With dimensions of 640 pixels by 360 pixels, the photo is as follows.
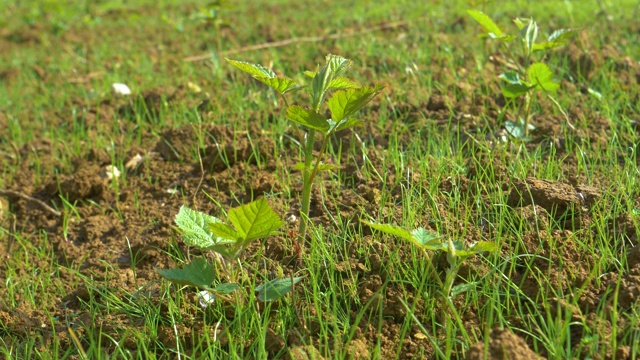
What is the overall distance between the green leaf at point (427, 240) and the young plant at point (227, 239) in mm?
309

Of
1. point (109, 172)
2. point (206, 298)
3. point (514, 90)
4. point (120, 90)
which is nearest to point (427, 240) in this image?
point (206, 298)

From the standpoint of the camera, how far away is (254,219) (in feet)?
5.56

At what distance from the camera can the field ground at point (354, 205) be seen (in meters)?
1.72

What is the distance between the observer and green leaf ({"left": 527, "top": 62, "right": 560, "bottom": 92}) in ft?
8.45

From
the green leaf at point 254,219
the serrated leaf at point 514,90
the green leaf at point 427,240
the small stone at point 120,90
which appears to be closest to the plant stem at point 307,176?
the green leaf at point 254,219

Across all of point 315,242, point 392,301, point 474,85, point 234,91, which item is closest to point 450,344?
point 392,301

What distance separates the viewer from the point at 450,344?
151cm

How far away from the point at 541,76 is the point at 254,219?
1382 mm

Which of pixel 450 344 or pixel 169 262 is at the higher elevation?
pixel 450 344

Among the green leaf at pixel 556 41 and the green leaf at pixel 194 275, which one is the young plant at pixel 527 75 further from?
the green leaf at pixel 194 275

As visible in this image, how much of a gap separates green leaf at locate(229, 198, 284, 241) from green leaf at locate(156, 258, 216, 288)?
128 mm

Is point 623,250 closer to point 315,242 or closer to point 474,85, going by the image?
point 315,242

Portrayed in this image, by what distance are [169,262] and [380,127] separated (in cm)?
112

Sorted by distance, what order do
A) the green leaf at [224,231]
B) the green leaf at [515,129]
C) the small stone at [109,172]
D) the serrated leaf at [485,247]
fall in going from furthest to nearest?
the small stone at [109,172] < the green leaf at [515,129] < the green leaf at [224,231] < the serrated leaf at [485,247]
